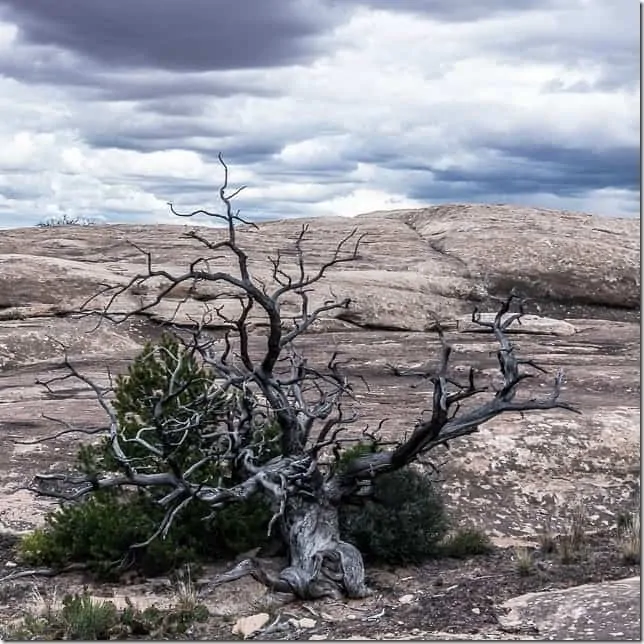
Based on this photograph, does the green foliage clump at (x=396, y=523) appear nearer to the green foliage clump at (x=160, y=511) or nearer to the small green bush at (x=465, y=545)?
the small green bush at (x=465, y=545)

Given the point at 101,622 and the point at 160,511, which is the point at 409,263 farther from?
the point at 101,622

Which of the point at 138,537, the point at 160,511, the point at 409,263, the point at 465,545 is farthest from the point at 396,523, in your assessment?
the point at 409,263

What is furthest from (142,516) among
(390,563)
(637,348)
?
(637,348)

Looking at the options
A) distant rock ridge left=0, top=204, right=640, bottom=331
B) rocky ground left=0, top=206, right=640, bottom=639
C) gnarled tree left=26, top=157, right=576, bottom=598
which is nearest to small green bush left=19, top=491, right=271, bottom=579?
gnarled tree left=26, top=157, right=576, bottom=598

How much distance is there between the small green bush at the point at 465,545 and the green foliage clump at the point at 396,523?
0.16 meters

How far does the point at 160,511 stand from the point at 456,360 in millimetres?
9986

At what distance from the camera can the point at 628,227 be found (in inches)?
1500

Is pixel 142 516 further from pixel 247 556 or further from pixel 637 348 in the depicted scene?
pixel 637 348

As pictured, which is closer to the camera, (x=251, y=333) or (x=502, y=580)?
(x=502, y=580)

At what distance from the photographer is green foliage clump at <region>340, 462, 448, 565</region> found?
12.3 metres

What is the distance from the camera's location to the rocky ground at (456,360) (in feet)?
35.7

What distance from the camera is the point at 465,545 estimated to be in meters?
12.8

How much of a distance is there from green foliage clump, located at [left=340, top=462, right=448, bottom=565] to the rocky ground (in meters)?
0.29

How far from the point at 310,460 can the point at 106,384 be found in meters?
8.03
